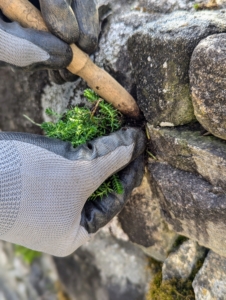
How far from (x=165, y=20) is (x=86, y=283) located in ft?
4.28

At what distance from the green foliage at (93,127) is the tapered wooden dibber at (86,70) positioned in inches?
1.2

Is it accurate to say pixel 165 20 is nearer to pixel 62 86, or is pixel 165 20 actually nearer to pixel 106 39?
pixel 106 39

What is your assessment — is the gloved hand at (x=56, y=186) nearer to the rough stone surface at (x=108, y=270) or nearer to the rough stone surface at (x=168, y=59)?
the rough stone surface at (x=168, y=59)

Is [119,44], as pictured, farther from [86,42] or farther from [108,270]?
[108,270]

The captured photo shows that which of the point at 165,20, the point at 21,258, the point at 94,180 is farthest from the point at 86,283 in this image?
the point at 165,20

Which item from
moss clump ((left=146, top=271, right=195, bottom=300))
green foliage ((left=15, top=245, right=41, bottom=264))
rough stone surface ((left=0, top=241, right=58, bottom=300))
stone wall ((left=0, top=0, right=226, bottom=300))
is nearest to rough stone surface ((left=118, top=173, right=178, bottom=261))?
stone wall ((left=0, top=0, right=226, bottom=300))

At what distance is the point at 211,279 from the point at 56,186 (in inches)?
24.0

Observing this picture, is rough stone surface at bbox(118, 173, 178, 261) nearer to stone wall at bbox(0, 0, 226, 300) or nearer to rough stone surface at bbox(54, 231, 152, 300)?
stone wall at bbox(0, 0, 226, 300)

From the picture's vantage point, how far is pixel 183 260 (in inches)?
45.8

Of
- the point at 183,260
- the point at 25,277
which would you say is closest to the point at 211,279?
the point at 183,260

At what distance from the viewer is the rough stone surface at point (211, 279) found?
103 cm

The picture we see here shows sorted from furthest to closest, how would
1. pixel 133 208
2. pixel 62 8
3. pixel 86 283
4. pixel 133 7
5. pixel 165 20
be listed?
1. pixel 86 283
2. pixel 133 208
3. pixel 133 7
4. pixel 165 20
5. pixel 62 8

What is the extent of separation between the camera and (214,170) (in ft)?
2.96

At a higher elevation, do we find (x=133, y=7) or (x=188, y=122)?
(x=133, y=7)
